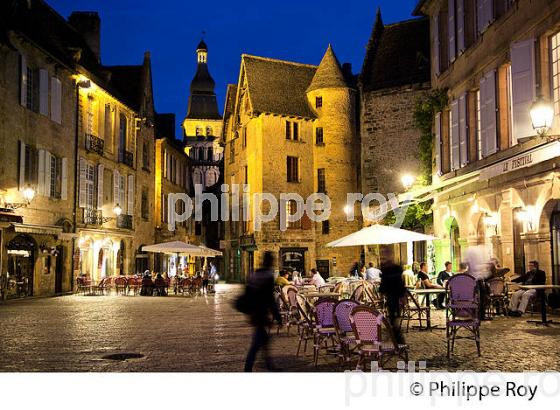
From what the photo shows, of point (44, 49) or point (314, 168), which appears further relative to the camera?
point (314, 168)

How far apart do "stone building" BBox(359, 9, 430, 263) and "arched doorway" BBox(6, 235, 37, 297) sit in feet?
49.6

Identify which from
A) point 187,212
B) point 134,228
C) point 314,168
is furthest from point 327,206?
point 187,212

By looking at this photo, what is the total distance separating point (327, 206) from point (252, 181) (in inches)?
183

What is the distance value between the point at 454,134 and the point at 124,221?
18.2 meters

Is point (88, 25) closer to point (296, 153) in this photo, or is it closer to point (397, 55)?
point (296, 153)

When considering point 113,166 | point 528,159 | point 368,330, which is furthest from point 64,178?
point 368,330

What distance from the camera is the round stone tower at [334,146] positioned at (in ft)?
125

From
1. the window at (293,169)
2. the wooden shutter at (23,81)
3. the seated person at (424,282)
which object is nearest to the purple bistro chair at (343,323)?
the seated person at (424,282)

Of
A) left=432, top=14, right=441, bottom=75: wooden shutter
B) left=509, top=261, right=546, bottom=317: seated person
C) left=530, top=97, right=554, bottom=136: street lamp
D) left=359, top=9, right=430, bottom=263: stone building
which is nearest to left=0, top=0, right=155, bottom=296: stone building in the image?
left=359, top=9, right=430, bottom=263: stone building

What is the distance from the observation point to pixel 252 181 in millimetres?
38438

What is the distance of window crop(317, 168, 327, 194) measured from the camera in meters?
38.7

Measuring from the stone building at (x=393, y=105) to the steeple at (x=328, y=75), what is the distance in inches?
282

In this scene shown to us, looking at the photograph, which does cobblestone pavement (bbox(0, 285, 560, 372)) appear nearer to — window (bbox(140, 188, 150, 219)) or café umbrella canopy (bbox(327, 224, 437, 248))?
café umbrella canopy (bbox(327, 224, 437, 248))
